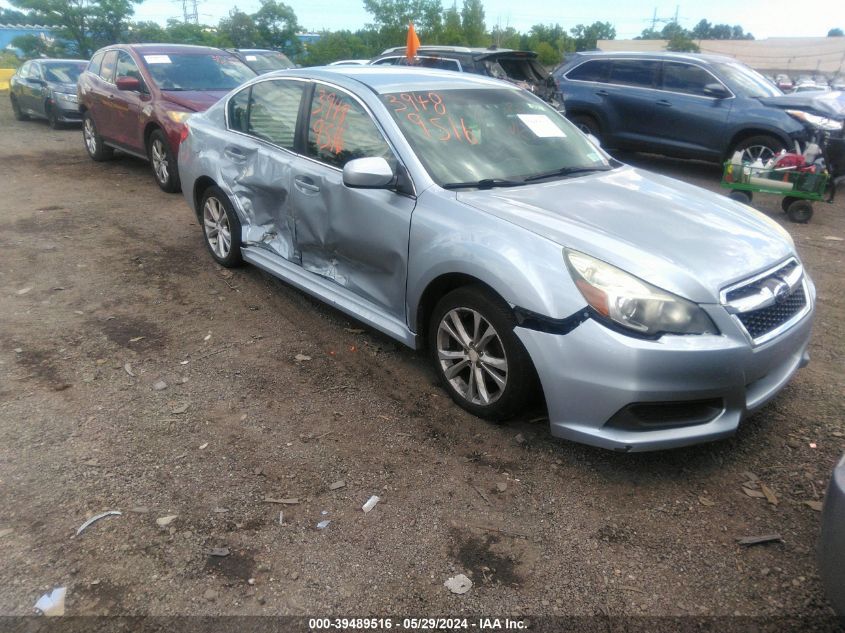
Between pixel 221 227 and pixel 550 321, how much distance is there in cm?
354

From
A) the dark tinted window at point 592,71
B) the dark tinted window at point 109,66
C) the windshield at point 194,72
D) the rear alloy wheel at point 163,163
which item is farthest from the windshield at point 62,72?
the dark tinted window at point 592,71

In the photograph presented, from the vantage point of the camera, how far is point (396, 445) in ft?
11.0

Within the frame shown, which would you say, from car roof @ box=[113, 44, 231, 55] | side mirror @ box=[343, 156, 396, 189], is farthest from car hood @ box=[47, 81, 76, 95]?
side mirror @ box=[343, 156, 396, 189]

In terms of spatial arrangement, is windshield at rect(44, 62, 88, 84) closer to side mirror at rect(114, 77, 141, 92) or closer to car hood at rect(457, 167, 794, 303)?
side mirror at rect(114, 77, 141, 92)

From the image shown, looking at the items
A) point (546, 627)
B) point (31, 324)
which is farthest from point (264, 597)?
point (31, 324)

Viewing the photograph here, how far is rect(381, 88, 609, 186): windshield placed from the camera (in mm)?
3766

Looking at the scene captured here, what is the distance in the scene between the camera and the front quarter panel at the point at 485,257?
2947mm

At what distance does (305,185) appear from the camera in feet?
14.2

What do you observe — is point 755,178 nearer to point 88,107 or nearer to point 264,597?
point 264,597

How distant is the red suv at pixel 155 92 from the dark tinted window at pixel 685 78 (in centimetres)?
611

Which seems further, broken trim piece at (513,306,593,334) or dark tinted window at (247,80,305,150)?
dark tinted window at (247,80,305,150)

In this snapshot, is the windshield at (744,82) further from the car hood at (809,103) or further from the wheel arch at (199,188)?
the wheel arch at (199,188)

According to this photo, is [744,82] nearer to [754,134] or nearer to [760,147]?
[754,134]

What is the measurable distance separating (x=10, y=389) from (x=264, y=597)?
2.35m
